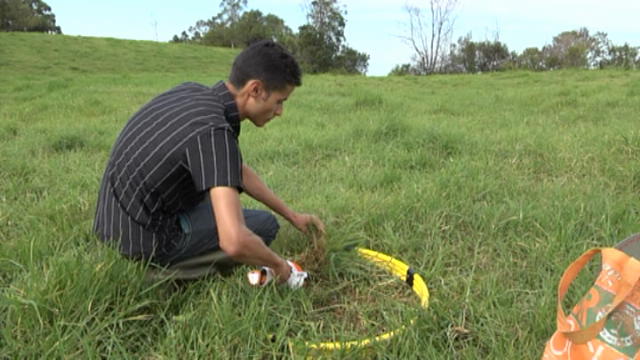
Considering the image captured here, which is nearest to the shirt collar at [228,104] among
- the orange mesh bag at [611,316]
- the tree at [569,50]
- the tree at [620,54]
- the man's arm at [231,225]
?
the man's arm at [231,225]

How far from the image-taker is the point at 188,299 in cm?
217

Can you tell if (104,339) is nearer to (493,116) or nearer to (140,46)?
(493,116)

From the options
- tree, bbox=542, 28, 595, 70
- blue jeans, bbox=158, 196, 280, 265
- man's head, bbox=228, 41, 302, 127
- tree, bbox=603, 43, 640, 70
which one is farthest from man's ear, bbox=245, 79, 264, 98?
tree, bbox=542, 28, 595, 70

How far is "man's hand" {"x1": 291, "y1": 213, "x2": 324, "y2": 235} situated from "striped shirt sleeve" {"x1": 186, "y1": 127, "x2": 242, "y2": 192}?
28.6 inches

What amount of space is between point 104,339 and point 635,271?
1742 mm

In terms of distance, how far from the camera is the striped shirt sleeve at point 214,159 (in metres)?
1.83

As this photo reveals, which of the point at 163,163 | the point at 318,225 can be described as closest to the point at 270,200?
the point at 318,225

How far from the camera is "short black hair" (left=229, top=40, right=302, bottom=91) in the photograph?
2.12 meters

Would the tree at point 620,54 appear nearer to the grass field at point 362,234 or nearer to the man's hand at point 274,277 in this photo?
the grass field at point 362,234

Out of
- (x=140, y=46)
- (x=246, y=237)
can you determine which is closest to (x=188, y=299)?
(x=246, y=237)

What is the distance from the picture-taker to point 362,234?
111 inches

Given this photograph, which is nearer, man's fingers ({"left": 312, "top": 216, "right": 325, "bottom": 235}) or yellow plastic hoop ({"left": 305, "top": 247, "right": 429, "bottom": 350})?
yellow plastic hoop ({"left": 305, "top": 247, "right": 429, "bottom": 350})

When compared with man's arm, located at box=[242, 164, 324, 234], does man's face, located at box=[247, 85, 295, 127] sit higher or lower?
higher

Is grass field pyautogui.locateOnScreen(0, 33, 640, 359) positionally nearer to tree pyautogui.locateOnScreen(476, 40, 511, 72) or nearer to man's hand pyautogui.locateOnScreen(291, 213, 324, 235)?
man's hand pyautogui.locateOnScreen(291, 213, 324, 235)
